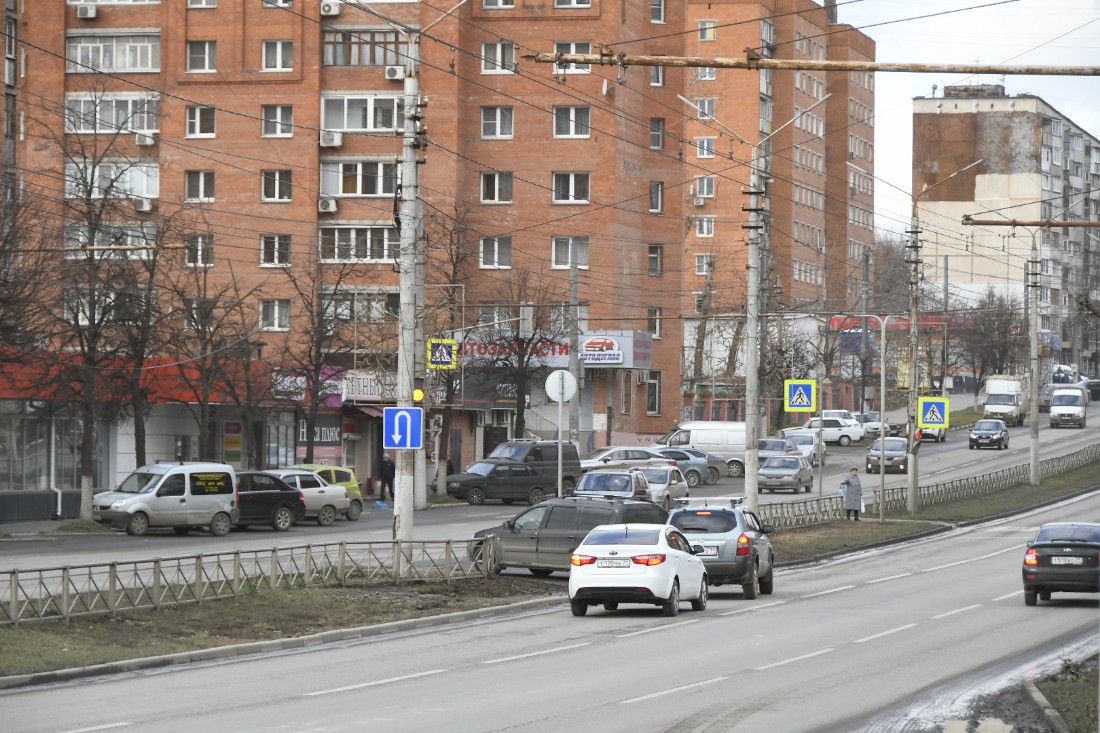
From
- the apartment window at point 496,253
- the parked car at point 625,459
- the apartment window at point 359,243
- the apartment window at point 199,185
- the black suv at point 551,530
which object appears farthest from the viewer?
the apartment window at point 496,253

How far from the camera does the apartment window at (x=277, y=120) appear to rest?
76938 millimetres

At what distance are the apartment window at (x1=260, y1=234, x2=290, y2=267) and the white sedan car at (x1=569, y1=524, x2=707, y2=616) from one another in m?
53.6

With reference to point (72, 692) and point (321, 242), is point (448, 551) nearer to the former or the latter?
point (72, 692)

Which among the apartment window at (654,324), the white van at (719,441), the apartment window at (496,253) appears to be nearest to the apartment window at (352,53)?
the apartment window at (496,253)

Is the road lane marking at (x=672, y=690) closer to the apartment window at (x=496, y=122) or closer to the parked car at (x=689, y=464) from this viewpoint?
the parked car at (x=689, y=464)

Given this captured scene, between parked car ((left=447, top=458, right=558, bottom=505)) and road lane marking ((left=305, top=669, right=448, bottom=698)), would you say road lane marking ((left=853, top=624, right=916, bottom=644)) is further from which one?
parked car ((left=447, top=458, right=558, bottom=505))

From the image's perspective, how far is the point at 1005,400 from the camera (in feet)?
336

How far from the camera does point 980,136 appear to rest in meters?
147

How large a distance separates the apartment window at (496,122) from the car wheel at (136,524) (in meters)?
40.8

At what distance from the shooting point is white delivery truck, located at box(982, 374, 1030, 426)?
10231cm

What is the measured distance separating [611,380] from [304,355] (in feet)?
76.7

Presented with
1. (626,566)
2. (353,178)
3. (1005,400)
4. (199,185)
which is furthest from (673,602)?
(1005,400)

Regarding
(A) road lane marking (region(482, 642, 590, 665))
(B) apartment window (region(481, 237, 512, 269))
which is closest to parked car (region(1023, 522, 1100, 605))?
(A) road lane marking (region(482, 642, 590, 665))

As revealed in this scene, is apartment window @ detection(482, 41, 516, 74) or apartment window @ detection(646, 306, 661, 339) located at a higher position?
apartment window @ detection(482, 41, 516, 74)
